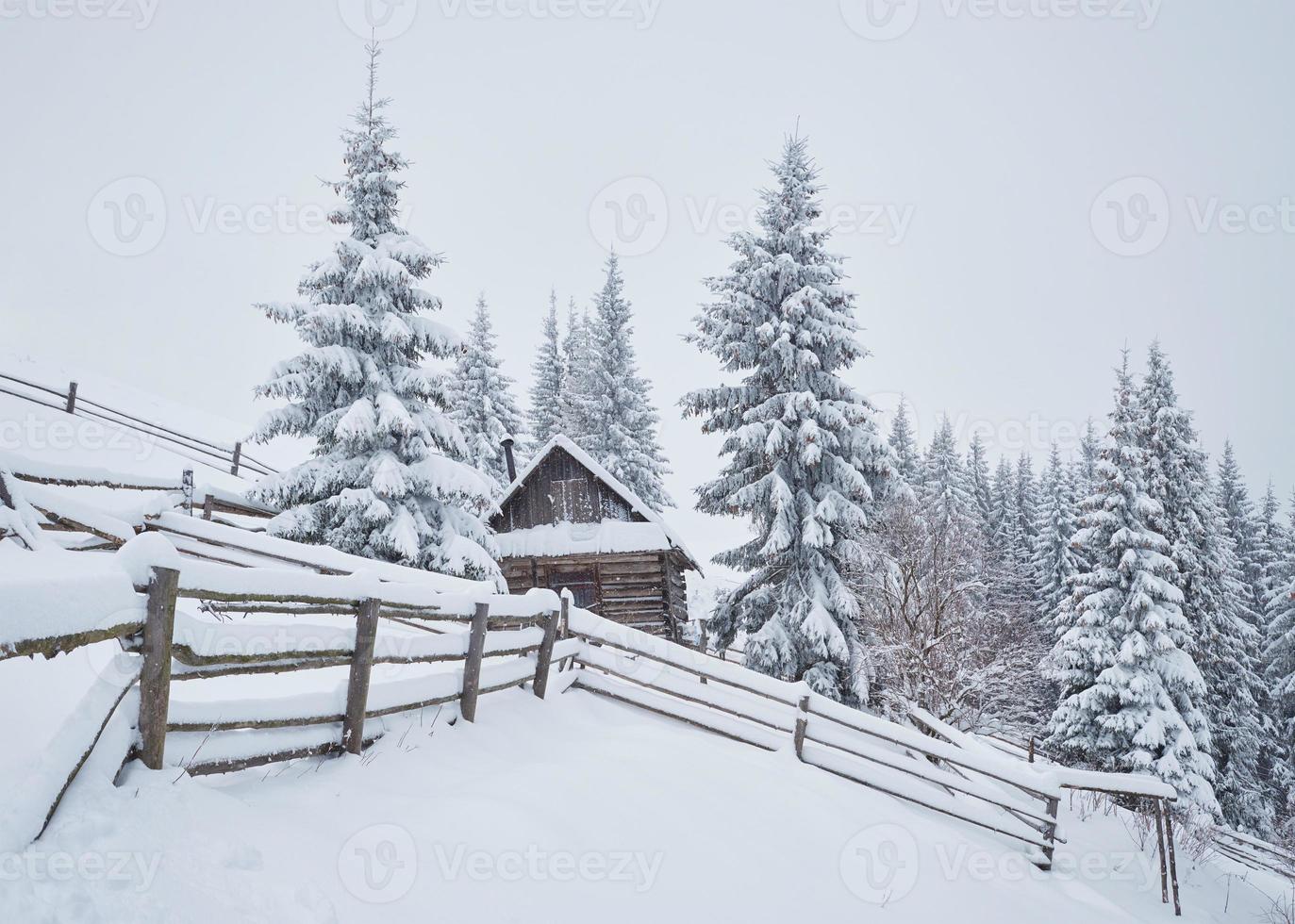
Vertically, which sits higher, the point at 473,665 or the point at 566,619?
the point at 566,619

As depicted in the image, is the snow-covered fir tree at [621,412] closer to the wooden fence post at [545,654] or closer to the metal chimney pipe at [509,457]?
the metal chimney pipe at [509,457]

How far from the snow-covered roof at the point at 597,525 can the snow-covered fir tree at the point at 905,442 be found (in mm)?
19526

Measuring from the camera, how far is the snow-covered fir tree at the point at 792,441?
56.1 feet

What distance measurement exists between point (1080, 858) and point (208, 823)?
37.2 ft

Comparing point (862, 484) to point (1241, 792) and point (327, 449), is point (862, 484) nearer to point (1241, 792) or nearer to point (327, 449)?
point (327, 449)

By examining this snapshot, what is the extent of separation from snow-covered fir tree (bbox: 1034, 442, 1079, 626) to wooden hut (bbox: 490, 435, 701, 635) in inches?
896

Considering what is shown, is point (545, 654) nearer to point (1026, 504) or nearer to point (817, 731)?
point (817, 731)

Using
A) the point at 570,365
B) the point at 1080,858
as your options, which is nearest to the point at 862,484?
the point at 1080,858

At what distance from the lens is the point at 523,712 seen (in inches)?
283

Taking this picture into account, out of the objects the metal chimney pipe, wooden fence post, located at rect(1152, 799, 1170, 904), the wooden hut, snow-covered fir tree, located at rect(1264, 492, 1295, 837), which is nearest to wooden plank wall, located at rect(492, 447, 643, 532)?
the wooden hut

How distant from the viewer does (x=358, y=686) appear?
4742mm

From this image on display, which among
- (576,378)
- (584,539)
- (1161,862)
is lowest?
(1161,862)

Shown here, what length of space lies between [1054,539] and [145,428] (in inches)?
1562

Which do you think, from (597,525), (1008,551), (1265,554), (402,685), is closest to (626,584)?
(597,525)
